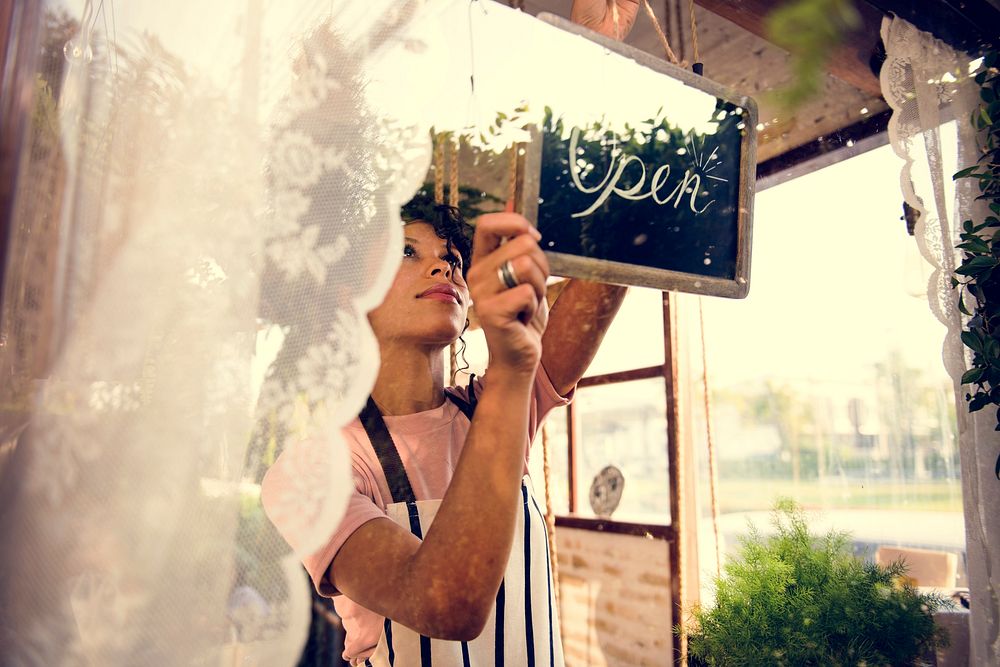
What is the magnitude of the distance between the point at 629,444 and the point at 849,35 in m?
1.85

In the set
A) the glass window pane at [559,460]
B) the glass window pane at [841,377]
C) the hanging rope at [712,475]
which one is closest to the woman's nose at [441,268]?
the glass window pane at [841,377]

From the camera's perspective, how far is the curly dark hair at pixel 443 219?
71cm

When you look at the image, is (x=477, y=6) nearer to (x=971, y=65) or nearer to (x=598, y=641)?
(x=971, y=65)

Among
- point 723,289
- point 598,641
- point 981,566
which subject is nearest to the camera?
point 723,289

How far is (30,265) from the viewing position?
49 centimetres

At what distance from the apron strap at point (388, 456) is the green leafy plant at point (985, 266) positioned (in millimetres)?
1177

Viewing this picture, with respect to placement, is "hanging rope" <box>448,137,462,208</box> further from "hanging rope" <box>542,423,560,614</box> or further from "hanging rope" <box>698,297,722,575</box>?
"hanging rope" <box>698,297,722,575</box>

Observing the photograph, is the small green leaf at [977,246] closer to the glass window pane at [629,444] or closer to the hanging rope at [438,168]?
the hanging rope at [438,168]

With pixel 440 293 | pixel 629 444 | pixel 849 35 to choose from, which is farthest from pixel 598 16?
pixel 629 444

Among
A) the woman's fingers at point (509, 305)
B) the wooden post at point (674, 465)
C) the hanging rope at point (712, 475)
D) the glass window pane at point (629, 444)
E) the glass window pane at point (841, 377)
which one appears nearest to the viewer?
the woman's fingers at point (509, 305)

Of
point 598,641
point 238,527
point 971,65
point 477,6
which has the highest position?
point 971,65

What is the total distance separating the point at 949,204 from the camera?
4.51 feet

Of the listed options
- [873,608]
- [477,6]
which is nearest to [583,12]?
[477,6]

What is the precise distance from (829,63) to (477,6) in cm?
109
